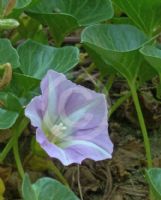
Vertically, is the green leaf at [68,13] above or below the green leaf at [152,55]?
below

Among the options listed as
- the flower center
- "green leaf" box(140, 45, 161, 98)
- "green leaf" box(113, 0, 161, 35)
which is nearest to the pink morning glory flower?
the flower center

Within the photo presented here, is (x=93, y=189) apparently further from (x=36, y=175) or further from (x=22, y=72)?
(x=22, y=72)

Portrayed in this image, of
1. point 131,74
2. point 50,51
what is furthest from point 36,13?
point 131,74

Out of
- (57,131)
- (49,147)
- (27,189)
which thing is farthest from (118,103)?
(27,189)

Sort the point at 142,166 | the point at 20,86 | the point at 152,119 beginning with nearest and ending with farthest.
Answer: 1. the point at 20,86
2. the point at 142,166
3. the point at 152,119

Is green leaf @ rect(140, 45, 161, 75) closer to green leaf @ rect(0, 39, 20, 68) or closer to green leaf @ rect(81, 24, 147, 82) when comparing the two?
green leaf @ rect(81, 24, 147, 82)

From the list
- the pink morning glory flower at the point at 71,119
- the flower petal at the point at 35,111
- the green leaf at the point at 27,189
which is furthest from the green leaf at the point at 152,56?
the green leaf at the point at 27,189

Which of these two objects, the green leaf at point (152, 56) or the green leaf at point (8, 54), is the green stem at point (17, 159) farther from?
the green leaf at point (152, 56)

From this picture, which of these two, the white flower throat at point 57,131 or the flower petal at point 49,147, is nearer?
the flower petal at point 49,147
